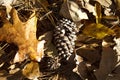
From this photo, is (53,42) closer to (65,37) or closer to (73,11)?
(65,37)

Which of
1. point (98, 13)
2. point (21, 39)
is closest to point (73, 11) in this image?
point (98, 13)

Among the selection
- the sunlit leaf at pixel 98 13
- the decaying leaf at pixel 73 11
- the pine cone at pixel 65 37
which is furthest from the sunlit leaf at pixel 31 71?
the sunlit leaf at pixel 98 13

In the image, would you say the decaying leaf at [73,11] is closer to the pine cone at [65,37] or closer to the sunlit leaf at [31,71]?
the pine cone at [65,37]

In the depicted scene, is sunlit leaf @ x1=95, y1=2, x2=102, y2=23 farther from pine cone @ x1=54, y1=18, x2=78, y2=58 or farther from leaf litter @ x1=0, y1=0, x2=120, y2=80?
pine cone @ x1=54, y1=18, x2=78, y2=58

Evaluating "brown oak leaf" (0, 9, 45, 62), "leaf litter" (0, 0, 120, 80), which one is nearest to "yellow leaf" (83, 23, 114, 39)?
"leaf litter" (0, 0, 120, 80)

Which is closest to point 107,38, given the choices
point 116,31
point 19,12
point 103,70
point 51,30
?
point 116,31

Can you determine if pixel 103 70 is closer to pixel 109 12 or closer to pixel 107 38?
pixel 107 38

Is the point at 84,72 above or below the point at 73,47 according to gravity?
below
